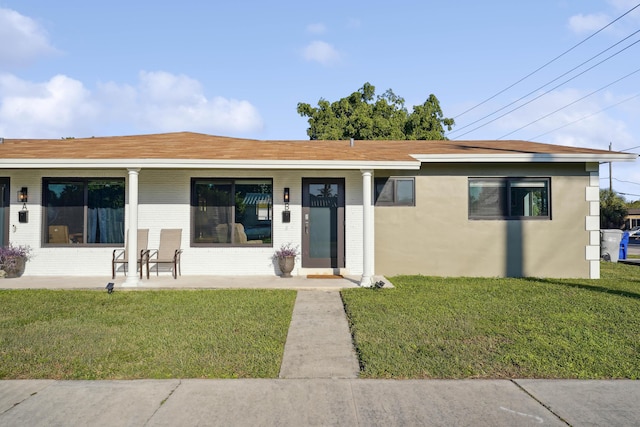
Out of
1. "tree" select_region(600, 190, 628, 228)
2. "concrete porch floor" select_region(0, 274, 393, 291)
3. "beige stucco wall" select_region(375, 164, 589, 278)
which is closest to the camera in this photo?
"concrete porch floor" select_region(0, 274, 393, 291)

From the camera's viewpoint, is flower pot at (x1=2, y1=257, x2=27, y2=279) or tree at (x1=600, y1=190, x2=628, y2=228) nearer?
flower pot at (x1=2, y1=257, x2=27, y2=279)

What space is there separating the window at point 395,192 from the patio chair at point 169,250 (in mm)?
4527

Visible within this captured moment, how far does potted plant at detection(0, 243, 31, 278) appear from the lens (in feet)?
29.9

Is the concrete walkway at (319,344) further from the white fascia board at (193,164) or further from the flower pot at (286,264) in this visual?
the white fascia board at (193,164)

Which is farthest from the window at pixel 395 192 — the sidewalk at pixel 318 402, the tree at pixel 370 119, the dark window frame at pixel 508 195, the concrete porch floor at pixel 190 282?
the tree at pixel 370 119

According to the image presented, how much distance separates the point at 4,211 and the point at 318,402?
30.8 feet

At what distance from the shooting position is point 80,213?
32.0 feet

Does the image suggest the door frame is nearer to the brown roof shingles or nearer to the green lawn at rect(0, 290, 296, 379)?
the brown roof shingles

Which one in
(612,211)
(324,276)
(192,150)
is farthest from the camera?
(612,211)

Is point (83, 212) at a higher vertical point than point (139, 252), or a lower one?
higher

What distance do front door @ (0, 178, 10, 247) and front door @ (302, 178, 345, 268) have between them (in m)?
6.47

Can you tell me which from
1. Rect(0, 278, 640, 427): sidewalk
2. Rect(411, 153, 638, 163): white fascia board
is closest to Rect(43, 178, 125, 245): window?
Rect(0, 278, 640, 427): sidewalk

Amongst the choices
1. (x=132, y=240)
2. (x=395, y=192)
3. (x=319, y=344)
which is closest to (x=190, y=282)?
(x=132, y=240)

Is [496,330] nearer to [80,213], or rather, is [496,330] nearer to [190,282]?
[190,282]
